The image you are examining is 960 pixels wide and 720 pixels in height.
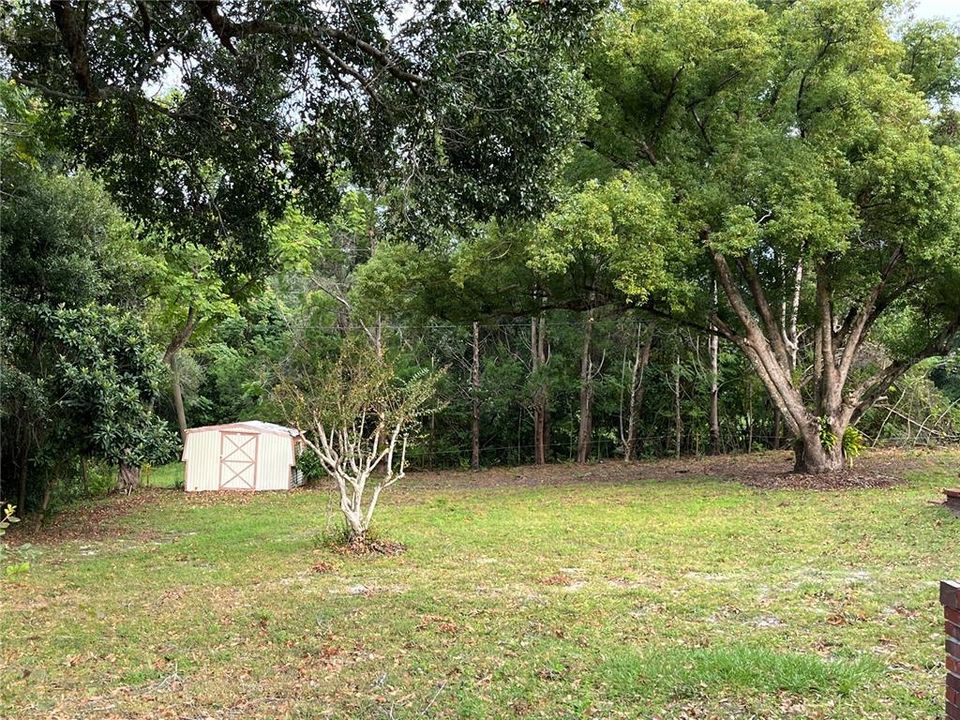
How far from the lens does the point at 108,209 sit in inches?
395

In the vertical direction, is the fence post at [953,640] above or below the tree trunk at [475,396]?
below

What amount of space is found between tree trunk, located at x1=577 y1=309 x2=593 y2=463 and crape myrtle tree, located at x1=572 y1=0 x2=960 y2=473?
6.47m

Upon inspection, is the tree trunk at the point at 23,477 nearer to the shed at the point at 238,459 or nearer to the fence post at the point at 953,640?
the shed at the point at 238,459

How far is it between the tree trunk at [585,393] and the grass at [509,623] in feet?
33.8

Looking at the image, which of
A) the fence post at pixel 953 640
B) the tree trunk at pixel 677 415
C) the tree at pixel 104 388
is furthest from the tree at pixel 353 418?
the tree trunk at pixel 677 415

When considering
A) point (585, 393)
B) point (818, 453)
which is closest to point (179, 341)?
point (585, 393)

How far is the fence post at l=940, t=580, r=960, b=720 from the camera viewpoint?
2.12 meters

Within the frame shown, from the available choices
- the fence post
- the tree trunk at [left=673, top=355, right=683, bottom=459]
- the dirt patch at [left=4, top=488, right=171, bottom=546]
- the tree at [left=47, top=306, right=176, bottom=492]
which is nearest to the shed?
the dirt patch at [left=4, top=488, right=171, bottom=546]

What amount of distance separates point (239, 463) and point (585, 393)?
9.05m

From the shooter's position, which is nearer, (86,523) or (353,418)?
(353,418)

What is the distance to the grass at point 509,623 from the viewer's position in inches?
136

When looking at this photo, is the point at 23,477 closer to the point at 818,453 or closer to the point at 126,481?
the point at 126,481

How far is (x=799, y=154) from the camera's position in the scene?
10.9 meters

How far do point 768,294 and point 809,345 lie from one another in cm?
557
